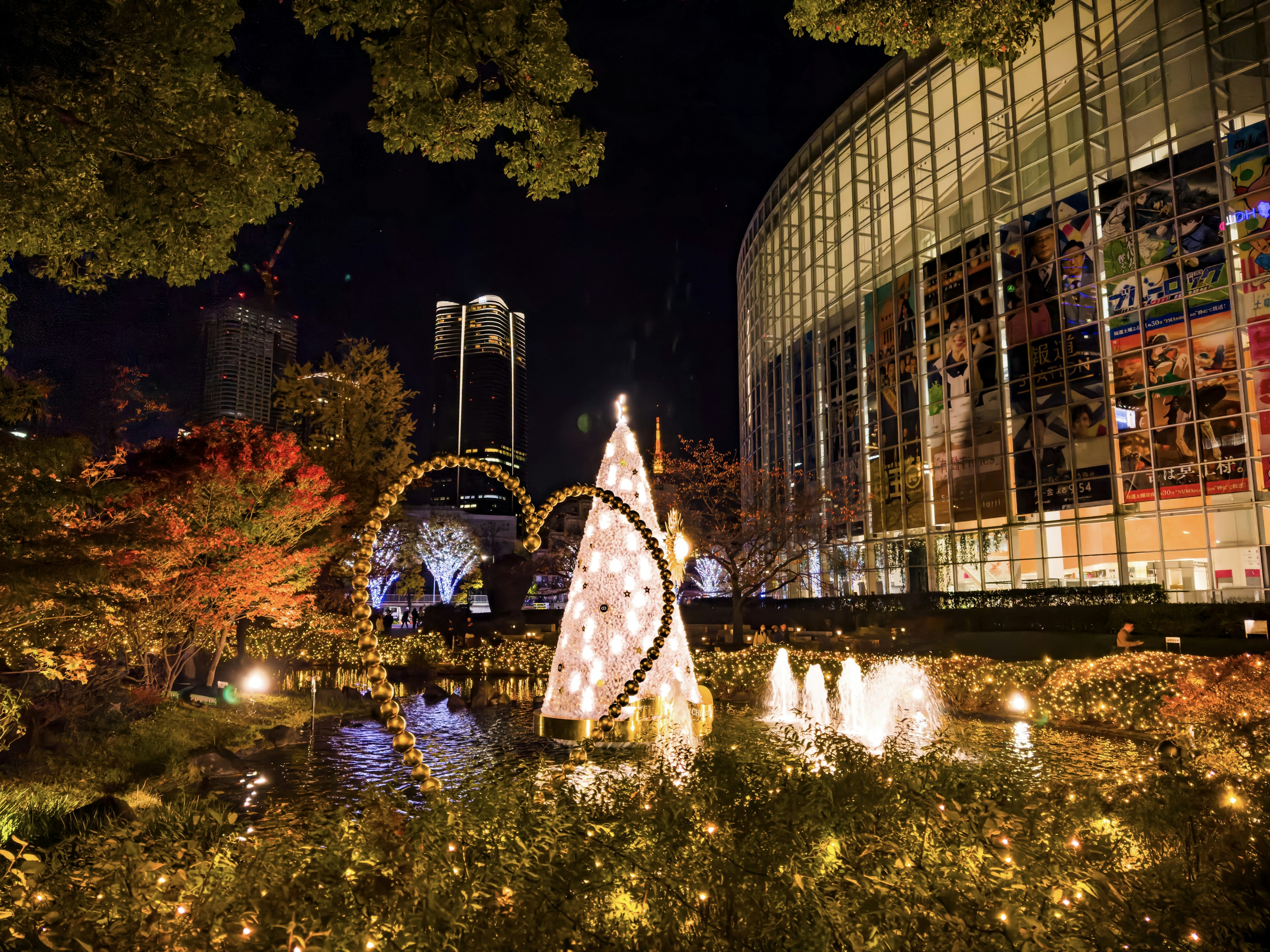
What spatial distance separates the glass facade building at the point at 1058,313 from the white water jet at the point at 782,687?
1758 centimetres

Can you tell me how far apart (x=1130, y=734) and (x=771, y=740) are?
722 cm

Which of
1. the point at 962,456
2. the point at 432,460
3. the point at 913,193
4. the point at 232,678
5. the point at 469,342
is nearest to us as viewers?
the point at 432,460

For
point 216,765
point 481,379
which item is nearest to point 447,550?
point 216,765

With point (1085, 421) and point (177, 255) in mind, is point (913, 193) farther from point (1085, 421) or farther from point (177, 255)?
point (177, 255)

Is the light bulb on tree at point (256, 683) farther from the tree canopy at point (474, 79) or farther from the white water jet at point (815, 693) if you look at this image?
the tree canopy at point (474, 79)

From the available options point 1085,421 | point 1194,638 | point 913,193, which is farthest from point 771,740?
point 913,193

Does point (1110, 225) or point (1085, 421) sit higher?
point (1110, 225)

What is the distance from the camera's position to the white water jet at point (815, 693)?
17.4 m

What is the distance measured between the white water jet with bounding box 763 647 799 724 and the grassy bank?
11.0 m

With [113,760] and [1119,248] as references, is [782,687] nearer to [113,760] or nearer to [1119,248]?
[113,760]

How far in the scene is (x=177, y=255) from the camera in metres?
9.68

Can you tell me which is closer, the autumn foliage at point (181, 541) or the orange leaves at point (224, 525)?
the autumn foliage at point (181, 541)

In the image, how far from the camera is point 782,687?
18.9 meters

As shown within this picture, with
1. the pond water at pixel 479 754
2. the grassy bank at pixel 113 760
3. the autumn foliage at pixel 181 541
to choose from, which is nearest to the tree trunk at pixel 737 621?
the pond water at pixel 479 754
